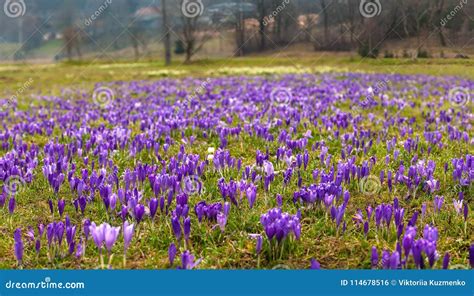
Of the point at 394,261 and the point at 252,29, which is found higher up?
the point at 252,29

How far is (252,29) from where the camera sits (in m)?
Result: 31.5

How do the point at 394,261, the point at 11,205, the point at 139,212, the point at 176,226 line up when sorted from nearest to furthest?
the point at 394,261, the point at 176,226, the point at 139,212, the point at 11,205

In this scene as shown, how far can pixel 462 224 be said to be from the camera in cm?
365

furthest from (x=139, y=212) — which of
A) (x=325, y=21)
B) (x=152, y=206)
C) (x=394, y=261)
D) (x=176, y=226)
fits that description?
(x=325, y=21)

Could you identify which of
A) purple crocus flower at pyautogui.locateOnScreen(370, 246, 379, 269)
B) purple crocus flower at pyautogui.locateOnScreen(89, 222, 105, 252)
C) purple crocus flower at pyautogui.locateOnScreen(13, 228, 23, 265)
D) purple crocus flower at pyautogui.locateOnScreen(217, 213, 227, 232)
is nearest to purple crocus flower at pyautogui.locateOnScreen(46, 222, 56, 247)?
purple crocus flower at pyautogui.locateOnScreen(13, 228, 23, 265)

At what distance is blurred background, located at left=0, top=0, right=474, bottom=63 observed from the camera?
1806cm

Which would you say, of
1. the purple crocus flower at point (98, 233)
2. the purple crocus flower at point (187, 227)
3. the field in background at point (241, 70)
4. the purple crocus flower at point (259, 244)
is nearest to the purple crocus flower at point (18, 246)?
the purple crocus flower at point (98, 233)

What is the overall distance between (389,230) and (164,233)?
65.2 inches

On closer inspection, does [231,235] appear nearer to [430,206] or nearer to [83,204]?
[83,204]

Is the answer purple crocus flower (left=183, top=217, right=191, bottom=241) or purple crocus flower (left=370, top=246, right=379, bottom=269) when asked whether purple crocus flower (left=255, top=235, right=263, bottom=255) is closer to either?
purple crocus flower (left=183, top=217, right=191, bottom=241)

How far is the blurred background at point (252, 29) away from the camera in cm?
1806

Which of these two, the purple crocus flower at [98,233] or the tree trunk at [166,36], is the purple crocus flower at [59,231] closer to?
the purple crocus flower at [98,233]

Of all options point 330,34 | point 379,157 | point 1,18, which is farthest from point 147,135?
point 1,18

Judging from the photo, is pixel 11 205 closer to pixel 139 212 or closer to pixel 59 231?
pixel 59 231
